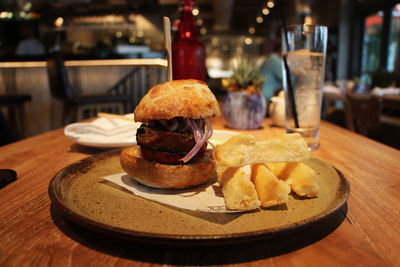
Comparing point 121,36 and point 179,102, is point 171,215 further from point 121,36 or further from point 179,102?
point 121,36

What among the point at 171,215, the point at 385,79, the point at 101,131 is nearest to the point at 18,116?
the point at 101,131

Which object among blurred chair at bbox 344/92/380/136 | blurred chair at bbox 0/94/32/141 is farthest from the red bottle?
blurred chair at bbox 344/92/380/136

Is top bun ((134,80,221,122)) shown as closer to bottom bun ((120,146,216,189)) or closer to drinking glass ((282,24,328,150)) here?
bottom bun ((120,146,216,189))

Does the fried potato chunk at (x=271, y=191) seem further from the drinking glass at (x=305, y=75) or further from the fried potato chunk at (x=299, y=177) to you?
the drinking glass at (x=305, y=75)

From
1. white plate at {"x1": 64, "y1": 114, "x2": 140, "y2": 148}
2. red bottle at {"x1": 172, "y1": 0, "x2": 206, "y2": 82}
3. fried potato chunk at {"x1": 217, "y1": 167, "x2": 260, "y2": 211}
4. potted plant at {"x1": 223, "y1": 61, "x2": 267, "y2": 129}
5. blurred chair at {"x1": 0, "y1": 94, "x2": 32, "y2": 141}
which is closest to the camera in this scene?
fried potato chunk at {"x1": 217, "y1": 167, "x2": 260, "y2": 211}

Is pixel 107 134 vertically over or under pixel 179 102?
under

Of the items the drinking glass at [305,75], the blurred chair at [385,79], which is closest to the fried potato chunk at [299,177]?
the drinking glass at [305,75]

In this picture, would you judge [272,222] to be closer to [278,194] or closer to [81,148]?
[278,194]
